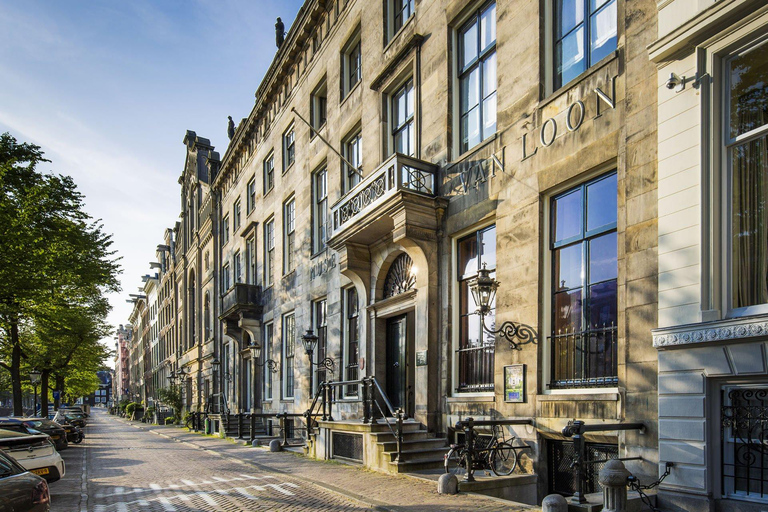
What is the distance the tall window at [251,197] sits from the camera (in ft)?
98.3

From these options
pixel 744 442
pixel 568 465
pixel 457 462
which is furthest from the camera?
pixel 457 462

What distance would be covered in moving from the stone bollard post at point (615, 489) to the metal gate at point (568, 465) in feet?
6.68

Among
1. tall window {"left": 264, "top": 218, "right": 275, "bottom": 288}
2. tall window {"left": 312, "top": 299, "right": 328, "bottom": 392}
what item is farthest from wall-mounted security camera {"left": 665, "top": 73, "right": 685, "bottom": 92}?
tall window {"left": 264, "top": 218, "right": 275, "bottom": 288}

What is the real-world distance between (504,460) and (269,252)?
59.5ft

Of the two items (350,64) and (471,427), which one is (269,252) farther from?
(471,427)

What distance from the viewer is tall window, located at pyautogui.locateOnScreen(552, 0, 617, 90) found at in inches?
384

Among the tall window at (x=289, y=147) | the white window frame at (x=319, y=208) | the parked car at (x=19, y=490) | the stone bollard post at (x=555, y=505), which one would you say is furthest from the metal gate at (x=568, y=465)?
the tall window at (x=289, y=147)

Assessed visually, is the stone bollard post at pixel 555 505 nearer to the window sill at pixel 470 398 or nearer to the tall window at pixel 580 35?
the window sill at pixel 470 398

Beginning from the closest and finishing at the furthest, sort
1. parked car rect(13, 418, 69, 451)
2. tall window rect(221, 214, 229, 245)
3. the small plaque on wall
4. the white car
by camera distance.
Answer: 1. the small plaque on wall
2. the white car
3. parked car rect(13, 418, 69, 451)
4. tall window rect(221, 214, 229, 245)

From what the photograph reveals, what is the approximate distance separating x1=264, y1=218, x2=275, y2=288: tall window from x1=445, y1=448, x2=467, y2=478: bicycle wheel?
15.8m

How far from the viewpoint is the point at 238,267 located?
32.3m

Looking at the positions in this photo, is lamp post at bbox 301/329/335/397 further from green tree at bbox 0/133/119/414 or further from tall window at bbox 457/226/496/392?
green tree at bbox 0/133/119/414

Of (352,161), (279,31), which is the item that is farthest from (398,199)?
(279,31)

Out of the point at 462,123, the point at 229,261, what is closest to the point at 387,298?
the point at 462,123
